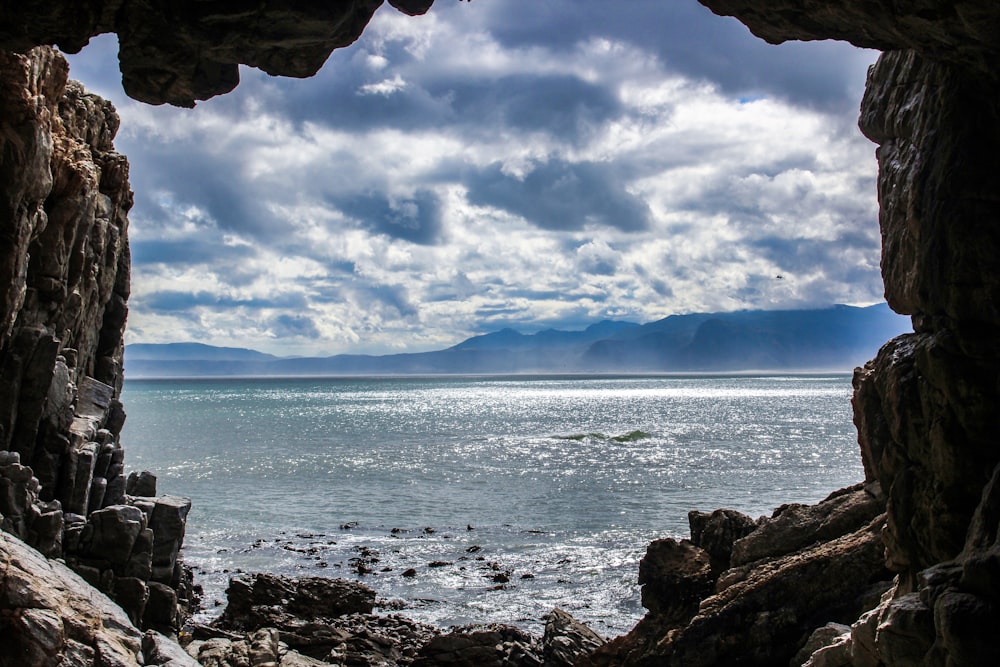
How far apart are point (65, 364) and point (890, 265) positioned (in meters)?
23.5

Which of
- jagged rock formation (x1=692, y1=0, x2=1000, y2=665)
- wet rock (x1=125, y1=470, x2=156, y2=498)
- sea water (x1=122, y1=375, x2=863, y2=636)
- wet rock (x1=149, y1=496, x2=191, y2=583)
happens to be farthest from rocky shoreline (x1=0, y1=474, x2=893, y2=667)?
wet rock (x1=125, y1=470, x2=156, y2=498)

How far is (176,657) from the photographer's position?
51.0 ft

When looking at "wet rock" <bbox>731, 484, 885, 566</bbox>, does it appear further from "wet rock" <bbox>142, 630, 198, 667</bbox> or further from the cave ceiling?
"wet rock" <bbox>142, 630, 198, 667</bbox>

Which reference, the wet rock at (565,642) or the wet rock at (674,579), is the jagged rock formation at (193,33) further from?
the wet rock at (565,642)

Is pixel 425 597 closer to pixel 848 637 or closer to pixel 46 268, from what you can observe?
pixel 46 268

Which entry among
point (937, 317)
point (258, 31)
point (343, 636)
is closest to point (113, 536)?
point (343, 636)

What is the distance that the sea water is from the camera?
101 ft

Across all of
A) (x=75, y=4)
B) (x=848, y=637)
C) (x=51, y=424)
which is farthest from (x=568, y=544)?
(x=75, y=4)

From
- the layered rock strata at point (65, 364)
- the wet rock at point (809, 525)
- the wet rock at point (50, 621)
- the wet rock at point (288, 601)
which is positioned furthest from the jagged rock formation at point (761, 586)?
the layered rock strata at point (65, 364)

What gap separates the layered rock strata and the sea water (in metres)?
5.92

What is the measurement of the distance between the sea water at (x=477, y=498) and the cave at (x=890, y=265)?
395 inches

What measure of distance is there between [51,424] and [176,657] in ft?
35.1

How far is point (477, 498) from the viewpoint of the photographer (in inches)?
2003

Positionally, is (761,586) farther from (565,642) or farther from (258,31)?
(258,31)
